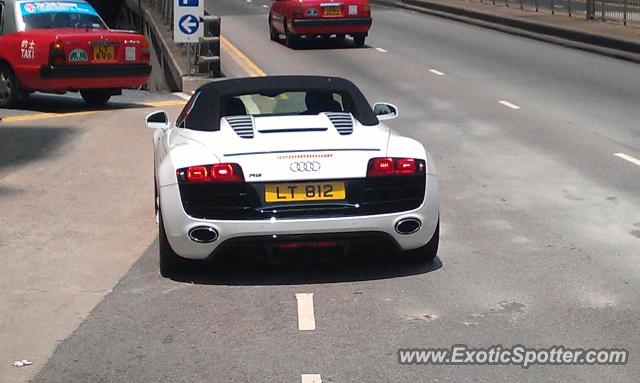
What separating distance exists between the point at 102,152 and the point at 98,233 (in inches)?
180

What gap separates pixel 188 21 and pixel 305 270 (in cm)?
1438

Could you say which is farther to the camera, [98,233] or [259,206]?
[98,233]

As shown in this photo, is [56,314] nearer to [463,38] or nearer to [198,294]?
[198,294]

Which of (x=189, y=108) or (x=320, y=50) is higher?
(x=189, y=108)

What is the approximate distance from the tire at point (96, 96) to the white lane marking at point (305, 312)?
40.6 feet

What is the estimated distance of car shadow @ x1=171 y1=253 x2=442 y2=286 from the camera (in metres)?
8.05

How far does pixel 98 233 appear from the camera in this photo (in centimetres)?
966

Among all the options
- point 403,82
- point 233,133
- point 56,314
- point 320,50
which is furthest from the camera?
point 320,50

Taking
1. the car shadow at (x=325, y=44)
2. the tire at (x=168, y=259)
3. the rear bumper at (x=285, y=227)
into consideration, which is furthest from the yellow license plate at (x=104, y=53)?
the car shadow at (x=325, y=44)

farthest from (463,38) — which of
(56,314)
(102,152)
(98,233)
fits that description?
(56,314)

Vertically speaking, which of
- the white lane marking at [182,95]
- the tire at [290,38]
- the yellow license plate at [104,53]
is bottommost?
the white lane marking at [182,95]

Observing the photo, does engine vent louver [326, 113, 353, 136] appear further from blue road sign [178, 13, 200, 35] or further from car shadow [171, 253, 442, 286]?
blue road sign [178, 13, 200, 35]

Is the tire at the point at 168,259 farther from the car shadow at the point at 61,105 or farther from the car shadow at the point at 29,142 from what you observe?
the car shadow at the point at 61,105

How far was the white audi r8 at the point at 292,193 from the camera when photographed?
25.0ft
